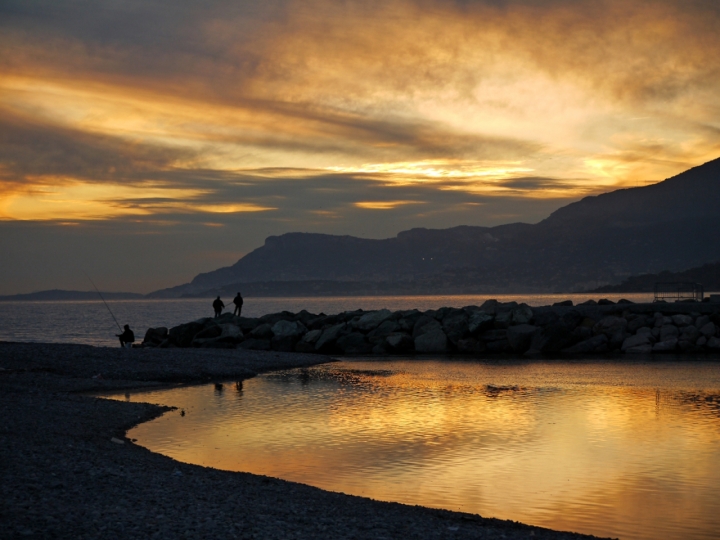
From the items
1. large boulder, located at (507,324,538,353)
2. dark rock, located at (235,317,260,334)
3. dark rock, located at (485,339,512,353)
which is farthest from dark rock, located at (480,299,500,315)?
dark rock, located at (235,317,260,334)

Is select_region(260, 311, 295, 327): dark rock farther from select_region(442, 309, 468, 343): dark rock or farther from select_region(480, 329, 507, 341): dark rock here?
select_region(480, 329, 507, 341): dark rock

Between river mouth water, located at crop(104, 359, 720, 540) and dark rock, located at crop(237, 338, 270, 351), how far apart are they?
13849 millimetres

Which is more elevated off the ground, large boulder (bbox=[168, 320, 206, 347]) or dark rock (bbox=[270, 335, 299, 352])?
large boulder (bbox=[168, 320, 206, 347])

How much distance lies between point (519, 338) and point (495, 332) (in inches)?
68.7

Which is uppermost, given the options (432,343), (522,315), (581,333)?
(522,315)

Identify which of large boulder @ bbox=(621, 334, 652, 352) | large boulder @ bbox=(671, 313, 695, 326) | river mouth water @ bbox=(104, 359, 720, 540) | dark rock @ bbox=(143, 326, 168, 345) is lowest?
river mouth water @ bbox=(104, 359, 720, 540)

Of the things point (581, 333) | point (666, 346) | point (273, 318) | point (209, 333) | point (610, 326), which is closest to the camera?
point (666, 346)

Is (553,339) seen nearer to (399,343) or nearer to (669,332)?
(669,332)

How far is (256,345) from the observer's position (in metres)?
42.0

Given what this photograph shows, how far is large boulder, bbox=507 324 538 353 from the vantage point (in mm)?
40147

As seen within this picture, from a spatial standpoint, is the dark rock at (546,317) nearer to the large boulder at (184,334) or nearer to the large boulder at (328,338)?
the large boulder at (328,338)

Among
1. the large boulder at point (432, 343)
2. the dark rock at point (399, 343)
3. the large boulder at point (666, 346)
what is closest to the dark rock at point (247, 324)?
the dark rock at point (399, 343)

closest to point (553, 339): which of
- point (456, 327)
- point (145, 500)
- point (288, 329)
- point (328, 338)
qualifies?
point (456, 327)

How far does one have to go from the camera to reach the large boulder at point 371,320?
44281mm
